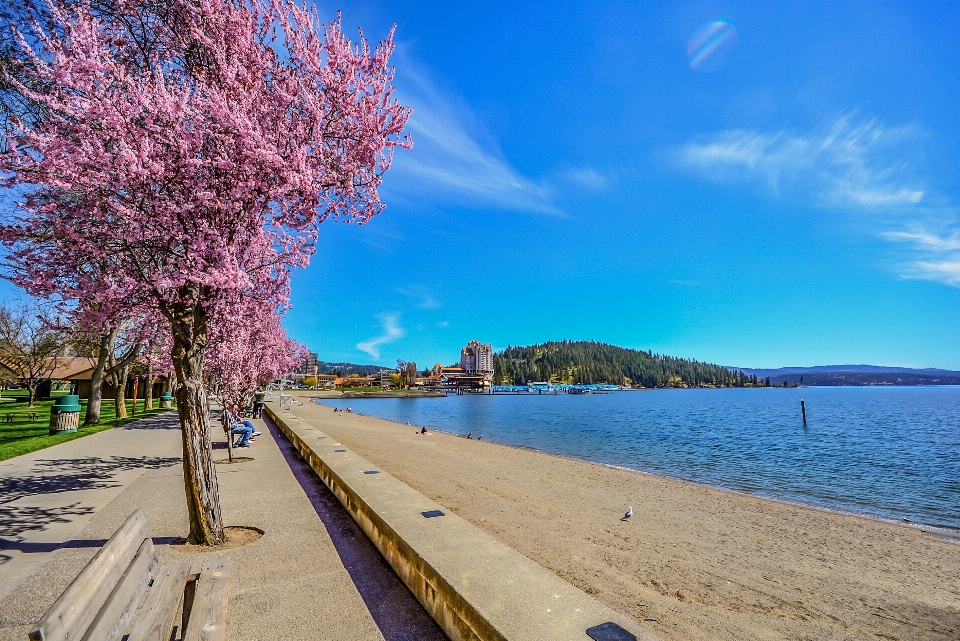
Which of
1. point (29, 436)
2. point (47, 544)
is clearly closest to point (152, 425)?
point (29, 436)

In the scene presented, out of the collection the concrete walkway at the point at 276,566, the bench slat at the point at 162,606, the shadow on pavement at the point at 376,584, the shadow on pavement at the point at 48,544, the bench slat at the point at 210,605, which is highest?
the bench slat at the point at 162,606

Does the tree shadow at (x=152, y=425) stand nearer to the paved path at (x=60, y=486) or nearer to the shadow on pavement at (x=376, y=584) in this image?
the paved path at (x=60, y=486)

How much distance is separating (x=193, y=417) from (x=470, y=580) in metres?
4.31

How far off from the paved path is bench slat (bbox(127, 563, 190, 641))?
6.94 feet

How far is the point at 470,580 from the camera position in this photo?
386 centimetres

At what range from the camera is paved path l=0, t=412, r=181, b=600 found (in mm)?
5742

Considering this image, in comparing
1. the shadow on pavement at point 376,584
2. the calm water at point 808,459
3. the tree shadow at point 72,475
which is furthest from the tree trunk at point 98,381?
the calm water at point 808,459

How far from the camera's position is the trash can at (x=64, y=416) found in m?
17.3

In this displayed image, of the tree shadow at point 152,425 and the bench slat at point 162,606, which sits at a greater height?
the bench slat at point 162,606

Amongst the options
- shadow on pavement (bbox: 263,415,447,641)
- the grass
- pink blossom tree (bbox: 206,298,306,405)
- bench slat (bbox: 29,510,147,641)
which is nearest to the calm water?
shadow on pavement (bbox: 263,415,447,641)

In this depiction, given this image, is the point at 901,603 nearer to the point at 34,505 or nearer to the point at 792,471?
the point at 34,505

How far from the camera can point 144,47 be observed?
581cm

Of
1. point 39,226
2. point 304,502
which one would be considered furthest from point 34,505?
point 39,226

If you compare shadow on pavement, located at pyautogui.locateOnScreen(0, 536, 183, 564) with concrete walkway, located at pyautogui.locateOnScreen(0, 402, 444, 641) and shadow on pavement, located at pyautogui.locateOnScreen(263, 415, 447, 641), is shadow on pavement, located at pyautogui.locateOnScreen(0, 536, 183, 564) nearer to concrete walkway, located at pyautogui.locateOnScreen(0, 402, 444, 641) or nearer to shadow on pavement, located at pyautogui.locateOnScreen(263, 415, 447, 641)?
concrete walkway, located at pyautogui.locateOnScreen(0, 402, 444, 641)
